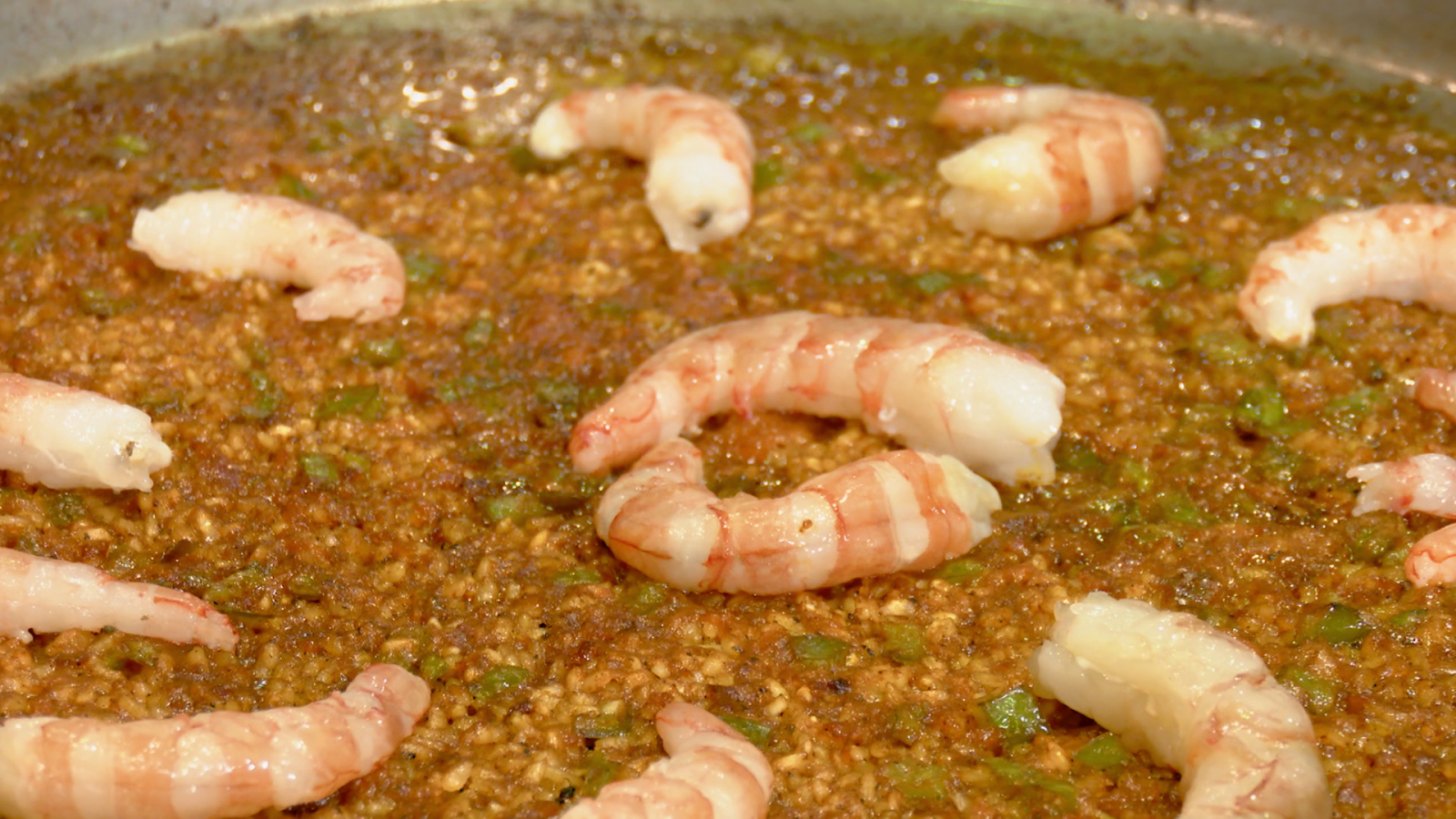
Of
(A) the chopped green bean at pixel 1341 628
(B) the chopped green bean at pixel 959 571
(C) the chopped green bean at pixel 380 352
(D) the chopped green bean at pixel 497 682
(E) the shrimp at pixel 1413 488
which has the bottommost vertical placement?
(D) the chopped green bean at pixel 497 682

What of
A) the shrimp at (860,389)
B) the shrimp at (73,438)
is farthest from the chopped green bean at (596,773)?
the shrimp at (73,438)

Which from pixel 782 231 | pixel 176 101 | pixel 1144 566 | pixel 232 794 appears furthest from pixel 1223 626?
pixel 176 101

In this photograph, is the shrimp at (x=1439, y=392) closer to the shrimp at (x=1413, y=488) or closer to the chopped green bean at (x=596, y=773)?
the shrimp at (x=1413, y=488)

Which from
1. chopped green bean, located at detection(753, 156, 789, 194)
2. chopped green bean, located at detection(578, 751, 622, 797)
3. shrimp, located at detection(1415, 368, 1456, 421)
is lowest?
chopped green bean, located at detection(578, 751, 622, 797)

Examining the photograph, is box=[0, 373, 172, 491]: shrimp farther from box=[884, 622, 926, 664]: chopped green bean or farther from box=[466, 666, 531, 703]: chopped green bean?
box=[884, 622, 926, 664]: chopped green bean

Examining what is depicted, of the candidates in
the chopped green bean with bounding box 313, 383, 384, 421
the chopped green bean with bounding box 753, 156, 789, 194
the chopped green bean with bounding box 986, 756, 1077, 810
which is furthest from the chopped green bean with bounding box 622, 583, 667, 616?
the chopped green bean with bounding box 753, 156, 789, 194

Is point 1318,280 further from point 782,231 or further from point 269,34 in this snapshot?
point 269,34
